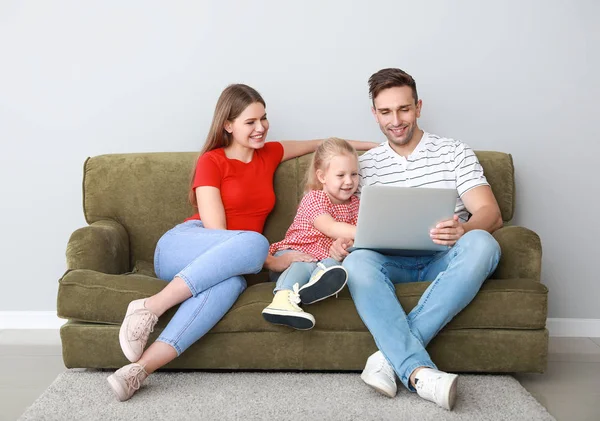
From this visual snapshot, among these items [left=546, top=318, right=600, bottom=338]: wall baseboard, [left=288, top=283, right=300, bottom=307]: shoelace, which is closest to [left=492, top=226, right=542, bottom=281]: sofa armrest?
[left=288, top=283, right=300, bottom=307]: shoelace

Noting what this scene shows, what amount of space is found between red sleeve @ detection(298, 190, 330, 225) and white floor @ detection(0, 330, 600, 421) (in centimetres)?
95

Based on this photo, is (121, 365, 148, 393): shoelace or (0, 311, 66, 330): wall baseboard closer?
(121, 365, 148, 393): shoelace

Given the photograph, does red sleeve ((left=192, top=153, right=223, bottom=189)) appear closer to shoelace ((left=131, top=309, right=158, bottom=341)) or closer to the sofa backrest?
the sofa backrest

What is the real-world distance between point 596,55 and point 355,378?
6.32ft

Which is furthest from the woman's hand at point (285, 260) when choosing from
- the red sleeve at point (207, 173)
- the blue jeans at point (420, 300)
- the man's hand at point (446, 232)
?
the man's hand at point (446, 232)

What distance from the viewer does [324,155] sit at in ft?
8.77

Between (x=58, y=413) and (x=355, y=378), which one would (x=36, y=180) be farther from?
(x=355, y=378)

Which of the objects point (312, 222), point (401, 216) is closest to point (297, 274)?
point (312, 222)

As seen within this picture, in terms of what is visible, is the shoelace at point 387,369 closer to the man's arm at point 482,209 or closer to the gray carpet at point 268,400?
Result: the gray carpet at point 268,400

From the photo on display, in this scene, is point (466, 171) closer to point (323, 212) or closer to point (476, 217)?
point (476, 217)

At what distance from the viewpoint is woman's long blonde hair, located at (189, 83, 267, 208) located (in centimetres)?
275

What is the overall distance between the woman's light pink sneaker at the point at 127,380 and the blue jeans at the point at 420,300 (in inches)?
29.1

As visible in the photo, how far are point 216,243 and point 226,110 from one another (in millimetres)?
609

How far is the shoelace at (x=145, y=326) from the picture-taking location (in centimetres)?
218
